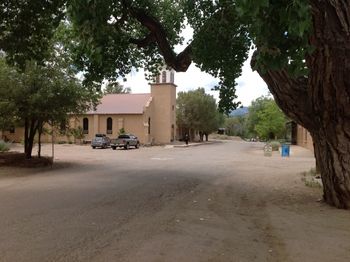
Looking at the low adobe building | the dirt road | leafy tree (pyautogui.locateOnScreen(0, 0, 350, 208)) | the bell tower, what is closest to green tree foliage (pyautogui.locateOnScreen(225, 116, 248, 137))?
the low adobe building

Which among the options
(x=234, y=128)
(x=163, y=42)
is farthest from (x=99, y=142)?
(x=234, y=128)

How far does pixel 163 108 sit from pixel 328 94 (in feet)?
190

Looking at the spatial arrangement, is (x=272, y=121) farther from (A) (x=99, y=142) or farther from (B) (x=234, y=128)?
(B) (x=234, y=128)

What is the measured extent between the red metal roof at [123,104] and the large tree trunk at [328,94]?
52.7m

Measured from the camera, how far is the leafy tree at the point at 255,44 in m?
6.57

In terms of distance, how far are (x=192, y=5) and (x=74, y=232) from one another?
885 centimetres

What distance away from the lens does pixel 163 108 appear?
6912cm

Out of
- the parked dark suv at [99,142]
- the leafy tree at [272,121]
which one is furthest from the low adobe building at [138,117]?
the leafy tree at [272,121]

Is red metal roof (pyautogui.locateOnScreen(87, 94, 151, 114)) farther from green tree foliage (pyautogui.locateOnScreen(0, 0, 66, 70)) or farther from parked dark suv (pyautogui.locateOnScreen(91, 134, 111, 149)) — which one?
green tree foliage (pyautogui.locateOnScreen(0, 0, 66, 70))

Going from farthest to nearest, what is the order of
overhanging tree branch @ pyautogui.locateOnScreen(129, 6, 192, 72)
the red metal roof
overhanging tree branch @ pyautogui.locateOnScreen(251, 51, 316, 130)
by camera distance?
the red metal roof < overhanging tree branch @ pyautogui.locateOnScreen(129, 6, 192, 72) < overhanging tree branch @ pyautogui.locateOnScreen(251, 51, 316, 130)

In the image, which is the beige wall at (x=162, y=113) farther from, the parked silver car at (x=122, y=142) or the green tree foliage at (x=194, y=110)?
the parked silver car at (x=122, y=142)

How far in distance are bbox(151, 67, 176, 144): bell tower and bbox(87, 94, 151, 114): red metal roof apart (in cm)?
157

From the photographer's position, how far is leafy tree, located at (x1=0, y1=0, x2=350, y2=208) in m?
6.57

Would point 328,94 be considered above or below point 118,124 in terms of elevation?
below
